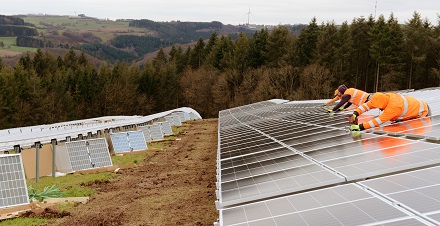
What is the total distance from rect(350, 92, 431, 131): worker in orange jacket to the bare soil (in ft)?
21.7

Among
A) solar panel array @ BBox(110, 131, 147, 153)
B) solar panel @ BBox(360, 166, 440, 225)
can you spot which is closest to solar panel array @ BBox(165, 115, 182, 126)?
solar panel array @ BBox(110, 131, 147, 153)

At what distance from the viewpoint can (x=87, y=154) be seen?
23.5 metres

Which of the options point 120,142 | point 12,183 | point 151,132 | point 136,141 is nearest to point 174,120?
point 151,132

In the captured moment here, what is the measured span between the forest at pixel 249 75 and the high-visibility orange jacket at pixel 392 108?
201ft

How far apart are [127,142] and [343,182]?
23.4m

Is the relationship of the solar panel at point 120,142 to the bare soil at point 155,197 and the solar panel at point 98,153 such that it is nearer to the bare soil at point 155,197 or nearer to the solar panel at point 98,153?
the bare soil at point 155,197

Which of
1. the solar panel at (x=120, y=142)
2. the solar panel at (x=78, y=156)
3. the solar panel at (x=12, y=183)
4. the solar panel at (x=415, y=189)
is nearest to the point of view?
the solar panel at (x=415, y=189)

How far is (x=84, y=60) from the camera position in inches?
4616

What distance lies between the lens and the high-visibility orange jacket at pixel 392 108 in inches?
587

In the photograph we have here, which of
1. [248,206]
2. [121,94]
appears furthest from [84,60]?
[248,206]

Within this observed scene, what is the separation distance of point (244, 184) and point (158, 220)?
4.80 meters

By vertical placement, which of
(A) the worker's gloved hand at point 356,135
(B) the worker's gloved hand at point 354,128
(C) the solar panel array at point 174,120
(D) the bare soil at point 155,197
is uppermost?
(B) the worker's gloved hand at point 354,128

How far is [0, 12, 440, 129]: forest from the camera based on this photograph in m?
74.6

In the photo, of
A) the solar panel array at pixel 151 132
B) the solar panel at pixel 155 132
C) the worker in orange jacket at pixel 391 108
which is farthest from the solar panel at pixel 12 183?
the solar panel at pixel 155 132
